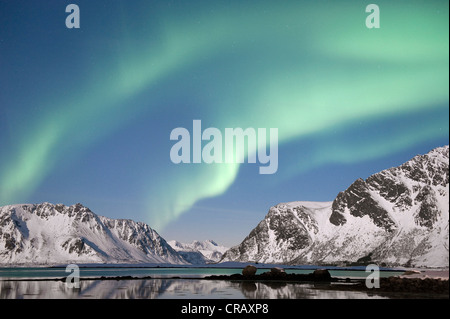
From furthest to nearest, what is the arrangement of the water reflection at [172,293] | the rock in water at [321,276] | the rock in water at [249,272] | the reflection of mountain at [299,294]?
the rock in water at [249,272] < the rock in water at [321,276] < the water reflection at [172,293] < the reflection of mountain at [299,294]

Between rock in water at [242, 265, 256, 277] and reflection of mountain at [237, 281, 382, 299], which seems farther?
rock in water at [242, 265, 256, 277]

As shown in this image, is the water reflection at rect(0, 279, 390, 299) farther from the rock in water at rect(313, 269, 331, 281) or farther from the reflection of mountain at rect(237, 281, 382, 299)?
the rock in water at rect(313, 269, 331, 281)

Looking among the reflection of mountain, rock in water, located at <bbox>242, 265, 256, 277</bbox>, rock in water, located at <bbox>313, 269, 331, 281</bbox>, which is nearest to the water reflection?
the reflection of mountain

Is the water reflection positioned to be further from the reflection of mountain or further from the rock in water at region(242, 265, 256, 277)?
the rock in water at region(242, 265, 256, 277)

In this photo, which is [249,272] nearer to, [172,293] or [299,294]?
[172,293]

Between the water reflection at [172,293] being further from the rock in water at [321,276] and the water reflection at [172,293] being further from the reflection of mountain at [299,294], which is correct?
the rock in water at [321,276]

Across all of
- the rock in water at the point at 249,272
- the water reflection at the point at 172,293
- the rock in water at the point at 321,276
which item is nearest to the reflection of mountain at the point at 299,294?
the water reflection at the point at 172,293

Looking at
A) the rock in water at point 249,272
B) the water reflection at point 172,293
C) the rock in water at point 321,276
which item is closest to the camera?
the water reflection at point 172,293

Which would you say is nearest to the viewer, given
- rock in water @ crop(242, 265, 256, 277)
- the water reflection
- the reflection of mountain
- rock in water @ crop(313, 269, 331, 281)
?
the reflection of mountain

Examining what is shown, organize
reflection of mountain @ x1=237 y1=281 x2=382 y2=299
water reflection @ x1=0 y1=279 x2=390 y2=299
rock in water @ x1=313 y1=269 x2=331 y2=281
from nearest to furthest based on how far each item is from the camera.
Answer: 1. reflection of mountain @ x1=237 y1=281 x2=382 y2=299
2. water reflection @ x1=0 y1=279 x2=390 y2=299
3. rock in water @ x1=313 y1=269 x2=331 y2=281


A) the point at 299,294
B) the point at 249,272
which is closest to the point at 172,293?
the point at 299,294
